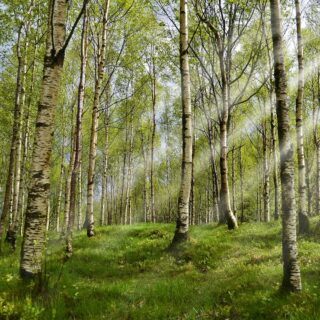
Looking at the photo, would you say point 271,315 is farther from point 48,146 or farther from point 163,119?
point 163,119

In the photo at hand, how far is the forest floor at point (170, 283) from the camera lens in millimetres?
6102

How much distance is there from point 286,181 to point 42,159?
4.88 metres

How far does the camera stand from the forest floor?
6.10 meters

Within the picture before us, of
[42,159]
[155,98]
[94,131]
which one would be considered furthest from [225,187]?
[155,98]

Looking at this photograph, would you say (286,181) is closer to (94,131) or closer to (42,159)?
(42,159)

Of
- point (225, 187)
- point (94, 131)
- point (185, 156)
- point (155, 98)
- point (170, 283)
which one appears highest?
point (155, 98)

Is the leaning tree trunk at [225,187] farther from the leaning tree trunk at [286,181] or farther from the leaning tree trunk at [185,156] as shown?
the leaning tree trunk at [286,181]

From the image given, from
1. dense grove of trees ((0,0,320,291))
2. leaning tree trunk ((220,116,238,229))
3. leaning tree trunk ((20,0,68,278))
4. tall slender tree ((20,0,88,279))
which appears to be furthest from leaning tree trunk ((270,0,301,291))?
leaning tree trunk ((220,116,238,229))

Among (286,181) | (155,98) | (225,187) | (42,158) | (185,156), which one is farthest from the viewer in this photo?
(155,98)

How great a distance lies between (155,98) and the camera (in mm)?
28062

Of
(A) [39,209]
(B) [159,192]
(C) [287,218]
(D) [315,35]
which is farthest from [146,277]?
(B) [159,192]

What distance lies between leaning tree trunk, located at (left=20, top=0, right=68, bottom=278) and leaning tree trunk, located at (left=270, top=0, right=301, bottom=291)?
453cm

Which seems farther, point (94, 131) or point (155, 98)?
point (155, 98)

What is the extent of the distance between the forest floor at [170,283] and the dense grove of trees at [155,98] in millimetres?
657
